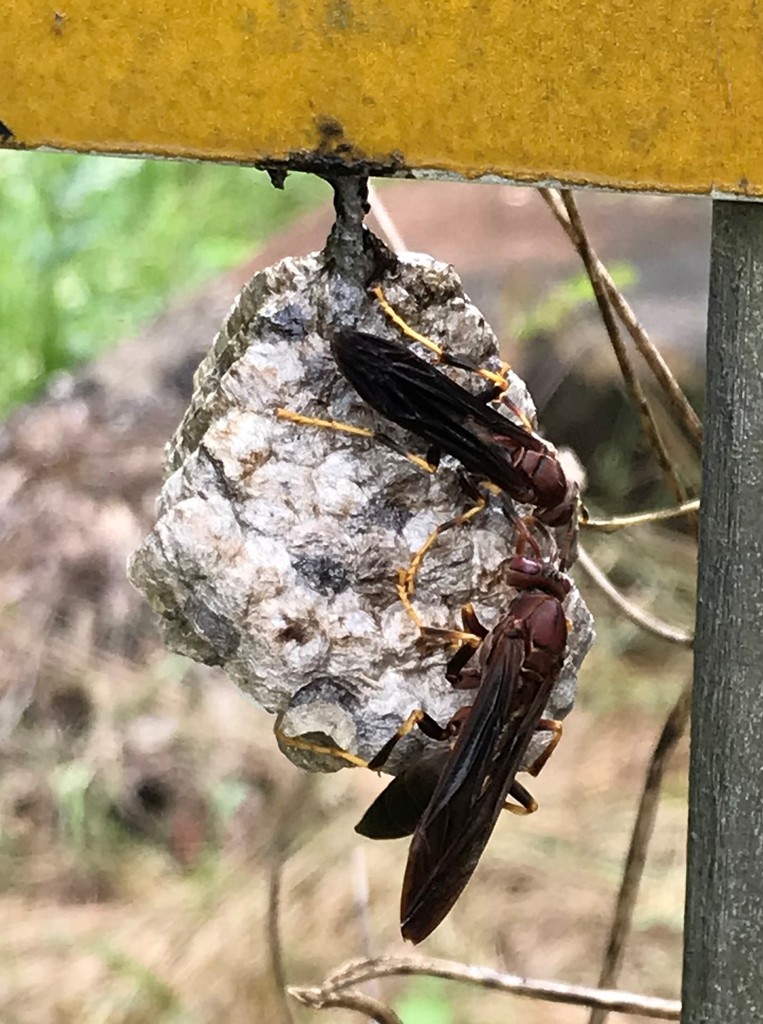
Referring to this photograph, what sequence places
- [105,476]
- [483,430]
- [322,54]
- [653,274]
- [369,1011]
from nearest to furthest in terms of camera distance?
[322,54]
[483,430]
[369,1011]
[105,476]
[653,274]

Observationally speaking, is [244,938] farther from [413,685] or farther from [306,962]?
[413,685]

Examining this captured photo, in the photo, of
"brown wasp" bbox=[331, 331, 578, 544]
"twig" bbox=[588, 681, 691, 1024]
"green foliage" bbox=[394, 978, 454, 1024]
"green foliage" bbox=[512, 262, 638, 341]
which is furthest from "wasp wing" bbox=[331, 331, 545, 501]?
"green foliage" bbox=[512, 262, 638, 341]

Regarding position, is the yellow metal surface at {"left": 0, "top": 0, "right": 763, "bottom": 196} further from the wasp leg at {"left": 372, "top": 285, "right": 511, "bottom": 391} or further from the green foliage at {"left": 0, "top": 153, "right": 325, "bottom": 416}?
the green foliage at {"left": 0, "top": 153, "right": 325, "bottom": 416}

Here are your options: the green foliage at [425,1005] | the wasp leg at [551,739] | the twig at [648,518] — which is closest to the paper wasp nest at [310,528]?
the wasp leg at [551,739]

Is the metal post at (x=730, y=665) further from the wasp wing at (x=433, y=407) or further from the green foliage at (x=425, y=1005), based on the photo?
the green foliage at (x=425, y=1005)

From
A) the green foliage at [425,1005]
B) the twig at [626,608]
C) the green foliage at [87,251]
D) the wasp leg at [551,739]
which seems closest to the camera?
the wasp leg at [551,739]

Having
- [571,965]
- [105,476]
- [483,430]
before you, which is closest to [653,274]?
[105,476]

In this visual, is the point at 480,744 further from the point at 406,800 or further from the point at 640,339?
the point at 640,339
